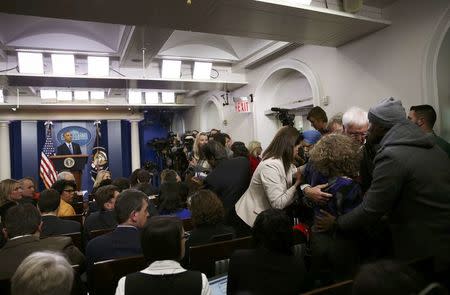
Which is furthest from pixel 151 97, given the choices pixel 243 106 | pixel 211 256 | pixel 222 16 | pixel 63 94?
pixel 211 256

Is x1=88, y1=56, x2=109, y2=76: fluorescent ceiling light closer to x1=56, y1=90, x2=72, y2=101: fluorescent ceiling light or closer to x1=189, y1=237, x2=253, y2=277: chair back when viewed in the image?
x1=56, y1=90, x2=72, y2=101: fluorescent ceiling light

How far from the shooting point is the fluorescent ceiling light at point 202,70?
5.69m

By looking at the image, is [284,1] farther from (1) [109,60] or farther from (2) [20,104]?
(2) [20,104]

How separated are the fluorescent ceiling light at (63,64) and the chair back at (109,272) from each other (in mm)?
4006

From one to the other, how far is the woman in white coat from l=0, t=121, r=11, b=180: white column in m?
8.43

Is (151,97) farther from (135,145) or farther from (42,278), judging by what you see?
(42,278)

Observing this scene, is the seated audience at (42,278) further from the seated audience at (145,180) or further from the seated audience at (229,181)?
the seated audience at (145,180)

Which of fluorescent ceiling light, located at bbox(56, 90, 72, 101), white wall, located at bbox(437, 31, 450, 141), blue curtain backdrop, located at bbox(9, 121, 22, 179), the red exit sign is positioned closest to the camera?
white wall, located at bbox(437, 31, 450, 141)

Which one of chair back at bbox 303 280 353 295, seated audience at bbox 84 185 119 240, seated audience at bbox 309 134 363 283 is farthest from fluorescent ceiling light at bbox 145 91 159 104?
chair back at bbox 303 280 353 295

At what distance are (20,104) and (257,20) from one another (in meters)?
6.78

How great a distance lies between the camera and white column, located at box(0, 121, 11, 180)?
28.1ft

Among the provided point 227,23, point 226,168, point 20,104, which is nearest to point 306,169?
point 226,168

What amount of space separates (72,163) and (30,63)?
289 centimetres

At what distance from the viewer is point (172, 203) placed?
2.75m
